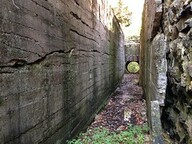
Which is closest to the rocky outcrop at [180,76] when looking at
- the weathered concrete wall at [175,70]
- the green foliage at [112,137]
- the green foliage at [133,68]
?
the weathered concrete wall at [175,70]

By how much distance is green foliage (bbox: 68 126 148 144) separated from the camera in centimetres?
431

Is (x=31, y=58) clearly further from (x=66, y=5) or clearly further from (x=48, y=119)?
(x=66, y=5)

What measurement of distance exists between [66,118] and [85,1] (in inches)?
97.4

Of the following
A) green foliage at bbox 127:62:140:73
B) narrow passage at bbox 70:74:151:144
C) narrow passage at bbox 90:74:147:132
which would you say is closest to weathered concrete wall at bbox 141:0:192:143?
narrow passage at bbox 70:74:151:144

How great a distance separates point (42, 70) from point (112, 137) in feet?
7.66

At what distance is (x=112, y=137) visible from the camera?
4625 millimetres

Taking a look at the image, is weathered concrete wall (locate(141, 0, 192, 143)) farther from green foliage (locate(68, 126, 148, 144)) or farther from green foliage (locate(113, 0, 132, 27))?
green foliage (locate(113, 0, 132, 27))

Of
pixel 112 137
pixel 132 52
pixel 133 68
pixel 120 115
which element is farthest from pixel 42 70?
pixel 133 68

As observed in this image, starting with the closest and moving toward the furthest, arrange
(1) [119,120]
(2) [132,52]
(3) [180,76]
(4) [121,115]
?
1. (3) [180,76]
2. (1) [119,120]
3. (4) [121,115]
4. (2) [132,52]

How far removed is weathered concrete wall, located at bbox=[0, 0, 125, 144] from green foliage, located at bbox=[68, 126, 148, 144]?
0.21 meters

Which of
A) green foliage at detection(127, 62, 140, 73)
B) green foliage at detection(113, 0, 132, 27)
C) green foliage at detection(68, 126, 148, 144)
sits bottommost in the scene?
green foliage at detection(68, 126, 148, 144)

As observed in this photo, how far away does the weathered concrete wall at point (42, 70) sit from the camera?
85.4 inches

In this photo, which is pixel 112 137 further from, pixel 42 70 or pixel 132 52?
pixel 132 52

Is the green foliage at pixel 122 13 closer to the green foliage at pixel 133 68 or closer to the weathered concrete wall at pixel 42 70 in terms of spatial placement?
the green foliage at pixel 133 68
